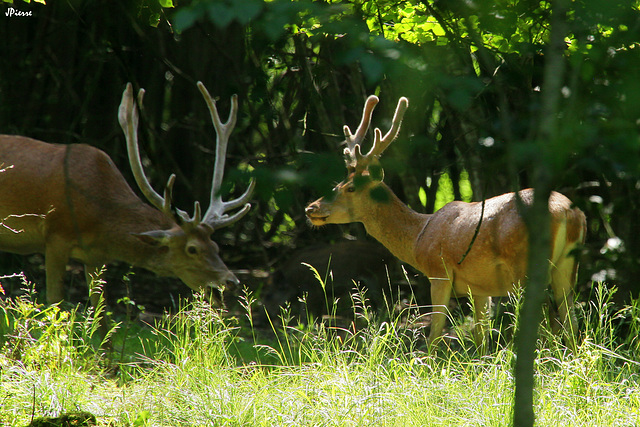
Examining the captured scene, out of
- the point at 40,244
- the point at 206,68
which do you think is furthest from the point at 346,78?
the point at 40,244

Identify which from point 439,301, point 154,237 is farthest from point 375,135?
point 154,237

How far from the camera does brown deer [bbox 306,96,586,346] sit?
4918mm

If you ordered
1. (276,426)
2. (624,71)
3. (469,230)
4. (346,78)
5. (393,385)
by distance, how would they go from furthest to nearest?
(346,78)
(469,230)
(393,385)
(276,426)
(624,71)

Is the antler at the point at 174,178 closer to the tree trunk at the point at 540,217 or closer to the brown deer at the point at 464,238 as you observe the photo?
the brown deer at the point at 464,238

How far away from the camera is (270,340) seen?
21.6 feet

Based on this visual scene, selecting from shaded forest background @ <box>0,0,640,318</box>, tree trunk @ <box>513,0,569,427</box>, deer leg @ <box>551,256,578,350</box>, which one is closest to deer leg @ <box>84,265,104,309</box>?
shaded forest background @ <box>0,0,640,318</box>

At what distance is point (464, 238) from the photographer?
16.9ft

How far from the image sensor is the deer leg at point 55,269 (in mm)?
5715

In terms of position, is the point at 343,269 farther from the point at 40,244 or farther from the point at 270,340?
the point at 40,244

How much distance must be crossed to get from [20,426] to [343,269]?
390 cm

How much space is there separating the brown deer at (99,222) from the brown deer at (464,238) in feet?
3.05

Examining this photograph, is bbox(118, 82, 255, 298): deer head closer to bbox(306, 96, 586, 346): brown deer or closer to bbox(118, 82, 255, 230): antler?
bbox(118, 82, 255, 230): antler

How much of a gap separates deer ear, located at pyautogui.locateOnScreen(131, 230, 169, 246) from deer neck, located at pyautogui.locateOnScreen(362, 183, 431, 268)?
5.00 feet

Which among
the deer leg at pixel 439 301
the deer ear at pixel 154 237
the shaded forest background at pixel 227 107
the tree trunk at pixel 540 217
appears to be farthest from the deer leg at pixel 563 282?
the tree trunk at pixel 540 217
